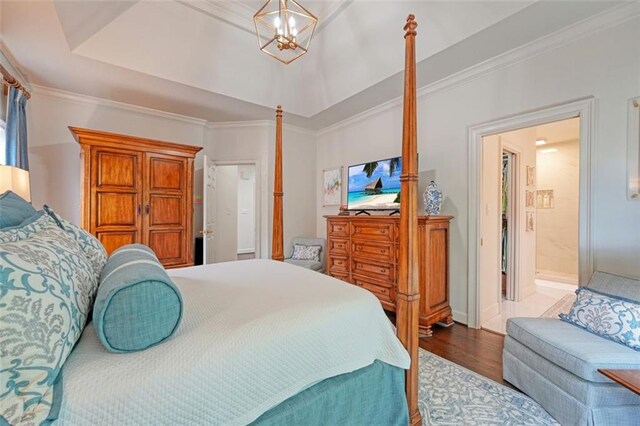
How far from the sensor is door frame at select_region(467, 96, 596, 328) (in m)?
2.10

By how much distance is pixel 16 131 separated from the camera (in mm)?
2641

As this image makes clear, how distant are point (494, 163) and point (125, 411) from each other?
3.61 metres

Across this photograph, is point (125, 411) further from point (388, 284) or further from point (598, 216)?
point (598, 216)

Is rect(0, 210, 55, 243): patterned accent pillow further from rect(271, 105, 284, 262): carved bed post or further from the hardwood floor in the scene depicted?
the hardwood floor

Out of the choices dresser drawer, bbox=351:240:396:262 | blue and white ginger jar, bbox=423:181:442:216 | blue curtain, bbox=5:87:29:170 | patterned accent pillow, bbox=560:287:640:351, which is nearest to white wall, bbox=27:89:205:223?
blue curtain, bbox=5:87:29:170

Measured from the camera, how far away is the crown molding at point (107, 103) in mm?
3219

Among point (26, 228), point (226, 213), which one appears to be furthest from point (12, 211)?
point (226, 213)

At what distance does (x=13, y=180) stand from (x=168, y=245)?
160 cm

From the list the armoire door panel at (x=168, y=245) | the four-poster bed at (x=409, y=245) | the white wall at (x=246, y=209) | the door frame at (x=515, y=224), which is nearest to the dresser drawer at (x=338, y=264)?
the armoire door panel at (x=168, y=245)

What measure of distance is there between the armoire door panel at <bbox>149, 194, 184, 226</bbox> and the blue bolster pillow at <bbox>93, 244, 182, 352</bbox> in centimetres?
264

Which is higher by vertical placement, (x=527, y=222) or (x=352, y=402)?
(x=527, y=222)

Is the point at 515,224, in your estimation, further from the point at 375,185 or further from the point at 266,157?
the point at 266,157

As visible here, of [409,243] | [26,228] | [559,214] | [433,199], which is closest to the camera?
[26,228]

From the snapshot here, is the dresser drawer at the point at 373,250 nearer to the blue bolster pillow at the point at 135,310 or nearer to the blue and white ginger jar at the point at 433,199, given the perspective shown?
the blue and white ginger jar at the point at 433,199
